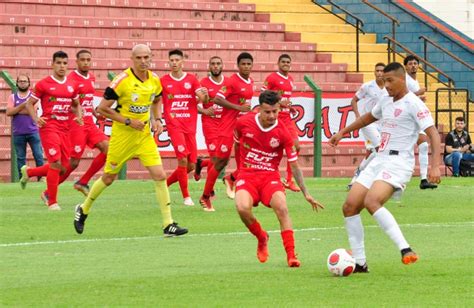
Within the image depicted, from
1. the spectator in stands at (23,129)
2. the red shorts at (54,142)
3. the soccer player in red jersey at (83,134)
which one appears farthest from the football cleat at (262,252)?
the spectator in stands at (23,129)

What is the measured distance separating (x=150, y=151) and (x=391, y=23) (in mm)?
20641

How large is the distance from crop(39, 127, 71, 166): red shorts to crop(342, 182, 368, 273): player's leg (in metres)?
8.12

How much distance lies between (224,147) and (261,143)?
23.1ft

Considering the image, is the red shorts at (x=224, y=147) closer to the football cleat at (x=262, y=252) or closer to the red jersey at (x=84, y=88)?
the red jersey at (x=84, y=88)

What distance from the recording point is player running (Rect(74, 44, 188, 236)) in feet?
50.9

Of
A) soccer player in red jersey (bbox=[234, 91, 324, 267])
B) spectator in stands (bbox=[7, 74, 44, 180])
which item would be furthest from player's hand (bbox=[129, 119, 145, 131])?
spectator in stands (bbox=[7, 74, 44, 180])

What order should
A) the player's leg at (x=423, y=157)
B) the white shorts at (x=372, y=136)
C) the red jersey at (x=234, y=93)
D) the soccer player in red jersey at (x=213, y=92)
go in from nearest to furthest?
the red jersey at (x=234, y=93) < the soccer player in red jersey at (x=213, y=92) < the white shorts at (x=372, y=136) < the player's leg at (x=423, y=157)

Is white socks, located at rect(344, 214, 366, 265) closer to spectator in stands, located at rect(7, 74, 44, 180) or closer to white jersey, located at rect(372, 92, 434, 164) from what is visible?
white jersey, located at rect(372, 92, 434, 164)

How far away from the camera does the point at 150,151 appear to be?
52.1 feet

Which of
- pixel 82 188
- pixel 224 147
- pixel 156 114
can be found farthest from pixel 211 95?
pixel 156 114

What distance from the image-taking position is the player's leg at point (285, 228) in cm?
1249

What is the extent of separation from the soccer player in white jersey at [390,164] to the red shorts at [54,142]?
7.90 meters

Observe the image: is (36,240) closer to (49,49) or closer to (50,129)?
(50,129)

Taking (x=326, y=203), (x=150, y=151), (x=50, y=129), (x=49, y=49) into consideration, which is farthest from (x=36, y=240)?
(x=49, y=49)
